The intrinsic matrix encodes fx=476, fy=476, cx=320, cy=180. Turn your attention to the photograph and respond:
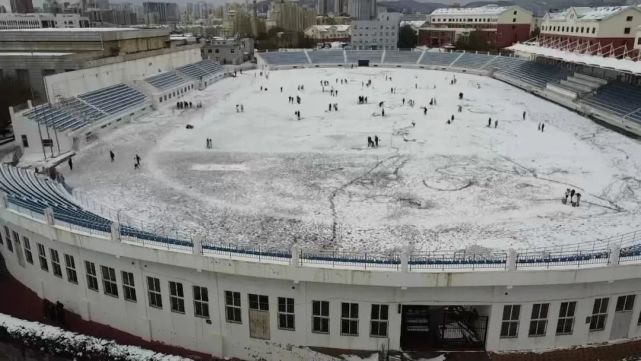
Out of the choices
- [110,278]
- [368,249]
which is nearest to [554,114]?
[368,249]

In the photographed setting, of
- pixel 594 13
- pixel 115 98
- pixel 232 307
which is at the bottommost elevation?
pixel 232 307

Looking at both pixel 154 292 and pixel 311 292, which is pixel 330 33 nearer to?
pixel 154 292

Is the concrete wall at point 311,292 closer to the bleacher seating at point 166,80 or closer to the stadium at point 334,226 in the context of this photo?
the stadium at point 334,226

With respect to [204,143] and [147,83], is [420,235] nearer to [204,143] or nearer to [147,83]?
[204,143]

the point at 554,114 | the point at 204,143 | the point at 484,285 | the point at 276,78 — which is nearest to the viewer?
the point at 484,285

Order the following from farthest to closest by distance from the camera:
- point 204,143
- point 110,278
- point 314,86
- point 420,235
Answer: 1. point 314,86
2. point 204,143
3. point 420,235
4. point 110,278

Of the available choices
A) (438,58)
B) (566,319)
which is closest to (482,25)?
(438,58)
